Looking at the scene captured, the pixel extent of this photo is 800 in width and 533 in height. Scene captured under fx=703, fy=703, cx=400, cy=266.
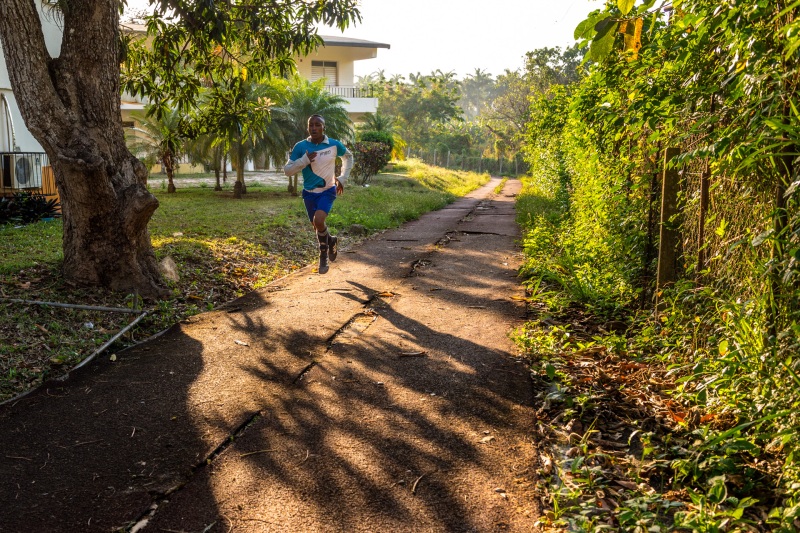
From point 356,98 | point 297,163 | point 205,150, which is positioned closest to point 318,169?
point 297,163

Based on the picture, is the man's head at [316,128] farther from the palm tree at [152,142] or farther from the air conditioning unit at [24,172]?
the palm tree at [152,142]

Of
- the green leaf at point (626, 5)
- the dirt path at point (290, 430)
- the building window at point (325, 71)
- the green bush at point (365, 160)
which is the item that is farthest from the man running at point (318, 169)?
the building window at point (325, 71)

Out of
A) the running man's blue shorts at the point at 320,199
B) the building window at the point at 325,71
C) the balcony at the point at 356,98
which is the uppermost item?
the building window at the point at 325,71

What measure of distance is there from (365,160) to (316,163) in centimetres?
1842

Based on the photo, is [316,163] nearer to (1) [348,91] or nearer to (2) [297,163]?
(2) [297,163]

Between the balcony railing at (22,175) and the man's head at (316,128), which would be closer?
the man's head at (316,128)

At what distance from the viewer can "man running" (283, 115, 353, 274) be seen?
842 cm

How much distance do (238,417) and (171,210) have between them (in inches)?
469

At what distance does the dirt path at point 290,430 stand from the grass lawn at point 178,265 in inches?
16.3

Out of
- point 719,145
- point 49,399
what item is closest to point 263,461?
point 49,399

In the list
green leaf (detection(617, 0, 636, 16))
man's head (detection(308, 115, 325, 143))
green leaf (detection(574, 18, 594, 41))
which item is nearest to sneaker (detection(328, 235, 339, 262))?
man's head (detection(308, 115, 325, 143))

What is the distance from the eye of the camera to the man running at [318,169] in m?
8.42

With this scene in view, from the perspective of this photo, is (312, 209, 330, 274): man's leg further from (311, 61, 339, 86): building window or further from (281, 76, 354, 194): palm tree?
(311, 61, 339, 86): building window

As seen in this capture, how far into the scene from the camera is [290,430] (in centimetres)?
414
